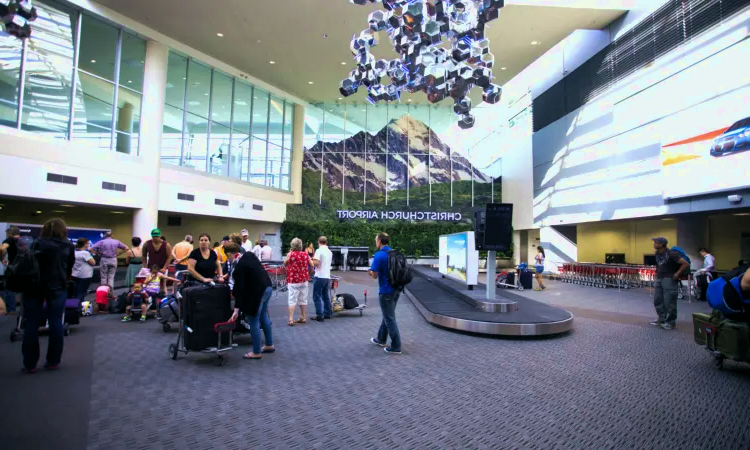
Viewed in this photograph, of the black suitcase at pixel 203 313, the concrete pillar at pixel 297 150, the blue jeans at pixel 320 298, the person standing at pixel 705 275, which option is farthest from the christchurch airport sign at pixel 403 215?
the black suitcase at pixel 203 313

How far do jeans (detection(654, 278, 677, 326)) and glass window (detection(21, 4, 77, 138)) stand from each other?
1847cm

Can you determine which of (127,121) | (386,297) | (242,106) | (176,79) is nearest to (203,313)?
(386,297)

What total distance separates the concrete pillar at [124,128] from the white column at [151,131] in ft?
1.61

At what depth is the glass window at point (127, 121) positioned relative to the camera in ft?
53.6

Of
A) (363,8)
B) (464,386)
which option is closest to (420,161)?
(363,8)

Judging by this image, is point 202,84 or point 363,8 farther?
point 202,84

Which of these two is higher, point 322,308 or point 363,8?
point 363,8

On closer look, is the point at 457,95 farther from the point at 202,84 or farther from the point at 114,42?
the point at 202,84

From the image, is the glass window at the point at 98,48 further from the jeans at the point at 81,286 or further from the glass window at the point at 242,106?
the jeans at the point at 81,286

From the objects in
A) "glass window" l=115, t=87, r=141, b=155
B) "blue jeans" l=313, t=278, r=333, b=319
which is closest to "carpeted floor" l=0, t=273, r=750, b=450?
"blue jeans" l=313, t=278, r=333, b=319

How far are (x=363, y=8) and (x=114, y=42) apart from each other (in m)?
10.5

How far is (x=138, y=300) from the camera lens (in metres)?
7.94

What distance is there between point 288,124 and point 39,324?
25050 mm

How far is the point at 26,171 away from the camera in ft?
41.8
